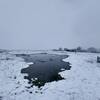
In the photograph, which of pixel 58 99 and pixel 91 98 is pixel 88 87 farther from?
pixel 58 99

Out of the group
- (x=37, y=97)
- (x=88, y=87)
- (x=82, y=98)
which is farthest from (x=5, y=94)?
(x=88, y=87)

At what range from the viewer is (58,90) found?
10.4 metres

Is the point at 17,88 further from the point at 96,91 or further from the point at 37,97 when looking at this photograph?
the point at 96,91

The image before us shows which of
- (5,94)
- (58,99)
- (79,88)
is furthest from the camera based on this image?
(79,88)

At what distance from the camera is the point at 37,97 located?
8.84 m

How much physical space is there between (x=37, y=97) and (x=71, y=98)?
2583 millimetres

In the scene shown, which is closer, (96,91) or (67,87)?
(96,91)

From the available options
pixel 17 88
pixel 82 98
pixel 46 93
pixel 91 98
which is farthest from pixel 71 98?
pixel 17 88

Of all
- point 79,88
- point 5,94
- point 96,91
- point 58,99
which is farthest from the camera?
point 79,88

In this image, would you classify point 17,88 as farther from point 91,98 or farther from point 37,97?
point 91,98

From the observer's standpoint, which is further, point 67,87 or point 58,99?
point 67,87

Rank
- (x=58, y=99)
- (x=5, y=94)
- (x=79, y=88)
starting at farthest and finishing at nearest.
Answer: (x=79, y=88)
(x=5, y=94)
(x=58, y=99)

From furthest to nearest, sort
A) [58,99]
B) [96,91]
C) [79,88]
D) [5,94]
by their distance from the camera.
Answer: [79,88] → [96,91] → [5,94] → [58,99]

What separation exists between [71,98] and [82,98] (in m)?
0.82
